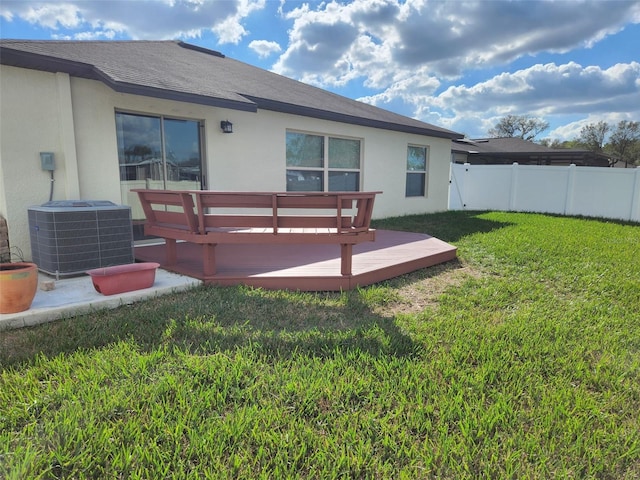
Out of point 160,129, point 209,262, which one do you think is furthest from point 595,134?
point 209,262

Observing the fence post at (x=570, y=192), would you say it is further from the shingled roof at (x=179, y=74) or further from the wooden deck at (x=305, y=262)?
the wooden deck at (x=305, y=262)

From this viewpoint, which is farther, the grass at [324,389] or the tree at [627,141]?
the tree at [627,141]

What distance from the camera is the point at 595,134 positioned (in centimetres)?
4125

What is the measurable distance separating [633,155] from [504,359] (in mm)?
46223

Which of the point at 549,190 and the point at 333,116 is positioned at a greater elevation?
the point at 333,116

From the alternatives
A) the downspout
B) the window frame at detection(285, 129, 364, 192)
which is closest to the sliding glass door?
the downspout

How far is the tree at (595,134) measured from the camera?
133 ft

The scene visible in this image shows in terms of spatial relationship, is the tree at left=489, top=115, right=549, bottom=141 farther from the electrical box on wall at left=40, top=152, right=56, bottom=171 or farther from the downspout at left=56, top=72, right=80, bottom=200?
the electrical box on wall at left=40, top=152, right=56, bottom=171

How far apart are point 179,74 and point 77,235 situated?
3.30m

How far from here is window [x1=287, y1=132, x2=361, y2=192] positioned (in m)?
8.02

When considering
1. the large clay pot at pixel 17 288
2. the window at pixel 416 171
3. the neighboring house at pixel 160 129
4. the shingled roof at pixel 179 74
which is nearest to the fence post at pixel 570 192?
the window at pixel 416 171

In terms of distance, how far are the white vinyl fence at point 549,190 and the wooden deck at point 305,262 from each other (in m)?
8.55

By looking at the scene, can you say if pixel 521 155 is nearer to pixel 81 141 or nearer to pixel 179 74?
pixel 179 74

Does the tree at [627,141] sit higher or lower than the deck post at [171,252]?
higher
